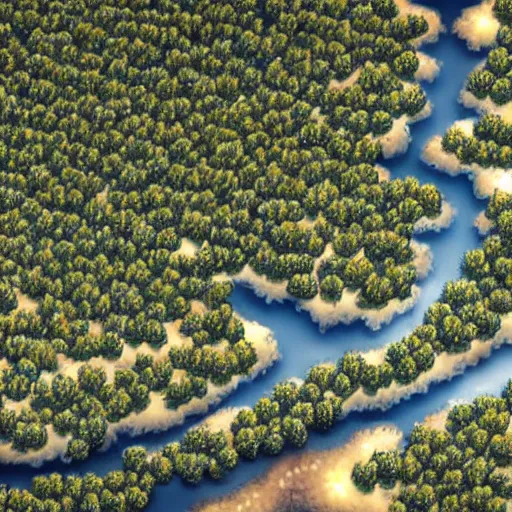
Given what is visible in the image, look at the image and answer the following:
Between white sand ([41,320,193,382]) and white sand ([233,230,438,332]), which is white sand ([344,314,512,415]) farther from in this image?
white sand ([41,320,193,382])

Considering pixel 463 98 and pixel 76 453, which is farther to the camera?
pixel 463 98

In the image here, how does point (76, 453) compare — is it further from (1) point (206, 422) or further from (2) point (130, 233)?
(2) point (130, 233)

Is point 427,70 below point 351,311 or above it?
above

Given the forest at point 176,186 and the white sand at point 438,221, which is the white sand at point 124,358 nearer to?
the forest at point 176,186

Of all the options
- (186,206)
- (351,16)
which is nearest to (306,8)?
(351,16)

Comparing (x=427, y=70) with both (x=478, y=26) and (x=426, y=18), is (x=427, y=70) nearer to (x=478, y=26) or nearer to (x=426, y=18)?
(x=426, y=18)

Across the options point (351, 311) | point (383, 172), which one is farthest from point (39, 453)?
point (383, 172)

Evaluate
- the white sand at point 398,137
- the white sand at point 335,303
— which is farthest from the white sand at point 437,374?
the white sand at point 398,137
